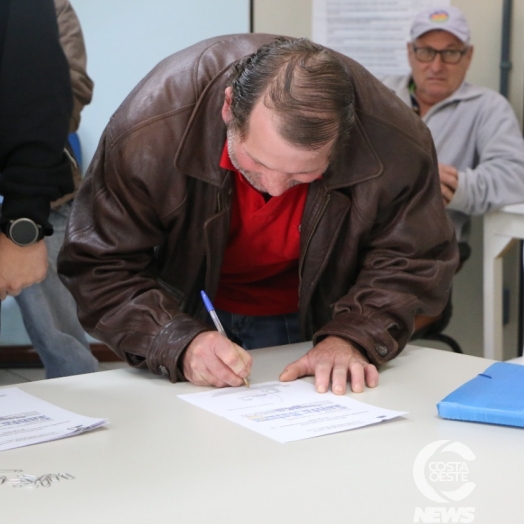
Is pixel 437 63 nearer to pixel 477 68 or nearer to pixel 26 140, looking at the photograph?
pixel 477 68

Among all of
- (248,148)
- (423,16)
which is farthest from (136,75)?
(248,148)

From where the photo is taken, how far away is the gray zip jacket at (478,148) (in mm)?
3271

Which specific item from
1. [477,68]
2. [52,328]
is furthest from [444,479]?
[477,68]

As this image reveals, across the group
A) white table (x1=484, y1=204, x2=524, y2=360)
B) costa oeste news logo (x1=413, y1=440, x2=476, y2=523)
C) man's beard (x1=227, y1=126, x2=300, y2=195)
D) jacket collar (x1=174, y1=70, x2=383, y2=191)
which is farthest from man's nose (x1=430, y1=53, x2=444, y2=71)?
costa oeste news logo (x1=413, y1=440, x2=476, y2=523)

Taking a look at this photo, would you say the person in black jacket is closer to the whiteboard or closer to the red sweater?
the red sweater

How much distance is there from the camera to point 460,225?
3492 millimetres

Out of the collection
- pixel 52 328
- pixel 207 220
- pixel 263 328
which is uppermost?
pixel 207 220

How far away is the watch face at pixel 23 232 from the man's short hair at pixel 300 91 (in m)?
0.51

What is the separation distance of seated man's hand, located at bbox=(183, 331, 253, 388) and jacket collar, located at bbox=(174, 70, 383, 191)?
0.35m

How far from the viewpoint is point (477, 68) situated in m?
3.87

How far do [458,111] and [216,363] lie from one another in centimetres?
239

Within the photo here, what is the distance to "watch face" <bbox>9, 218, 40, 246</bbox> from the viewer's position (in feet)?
5.69

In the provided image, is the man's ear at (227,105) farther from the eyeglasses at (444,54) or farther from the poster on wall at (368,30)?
the poster on wall at (368,30)

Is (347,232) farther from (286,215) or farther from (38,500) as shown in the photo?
(38,500)
